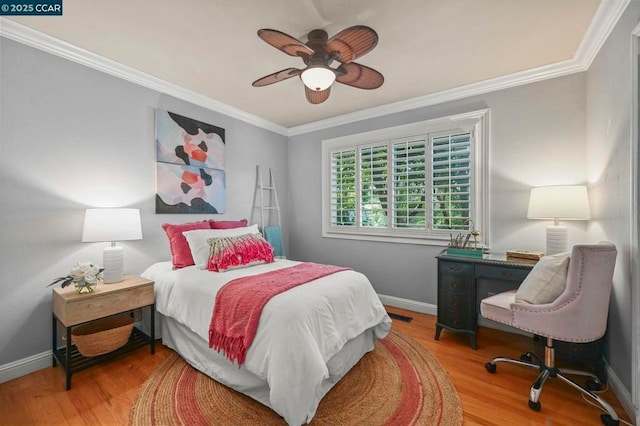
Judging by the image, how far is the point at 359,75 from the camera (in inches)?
85.0

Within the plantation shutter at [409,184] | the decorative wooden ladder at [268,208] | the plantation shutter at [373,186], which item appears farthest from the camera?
the decorative wooden ladder at [268,208]

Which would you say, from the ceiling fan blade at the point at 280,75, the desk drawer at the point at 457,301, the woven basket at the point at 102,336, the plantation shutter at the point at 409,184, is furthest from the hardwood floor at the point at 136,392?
the ceiling fan blade at the point at 280,75

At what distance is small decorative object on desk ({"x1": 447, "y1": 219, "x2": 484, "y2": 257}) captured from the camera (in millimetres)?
2655

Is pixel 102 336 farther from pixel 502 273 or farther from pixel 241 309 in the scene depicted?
pixel 502 273

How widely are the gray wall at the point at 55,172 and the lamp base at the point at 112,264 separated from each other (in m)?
0.26

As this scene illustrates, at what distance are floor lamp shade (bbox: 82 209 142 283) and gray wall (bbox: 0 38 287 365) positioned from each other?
0.93ft

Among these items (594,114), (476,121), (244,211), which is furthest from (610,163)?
(244,211)

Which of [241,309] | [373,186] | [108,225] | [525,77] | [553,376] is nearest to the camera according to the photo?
[241,309]

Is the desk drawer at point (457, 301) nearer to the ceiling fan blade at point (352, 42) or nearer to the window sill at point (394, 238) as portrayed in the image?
the window sill at point (394, 238)

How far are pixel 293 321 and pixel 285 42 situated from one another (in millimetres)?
1746

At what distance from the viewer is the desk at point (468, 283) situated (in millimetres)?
2387

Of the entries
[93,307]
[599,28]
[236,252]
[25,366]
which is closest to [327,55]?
[236,252]

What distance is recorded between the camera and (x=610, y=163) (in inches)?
79.7

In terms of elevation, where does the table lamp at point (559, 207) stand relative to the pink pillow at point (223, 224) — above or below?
above
